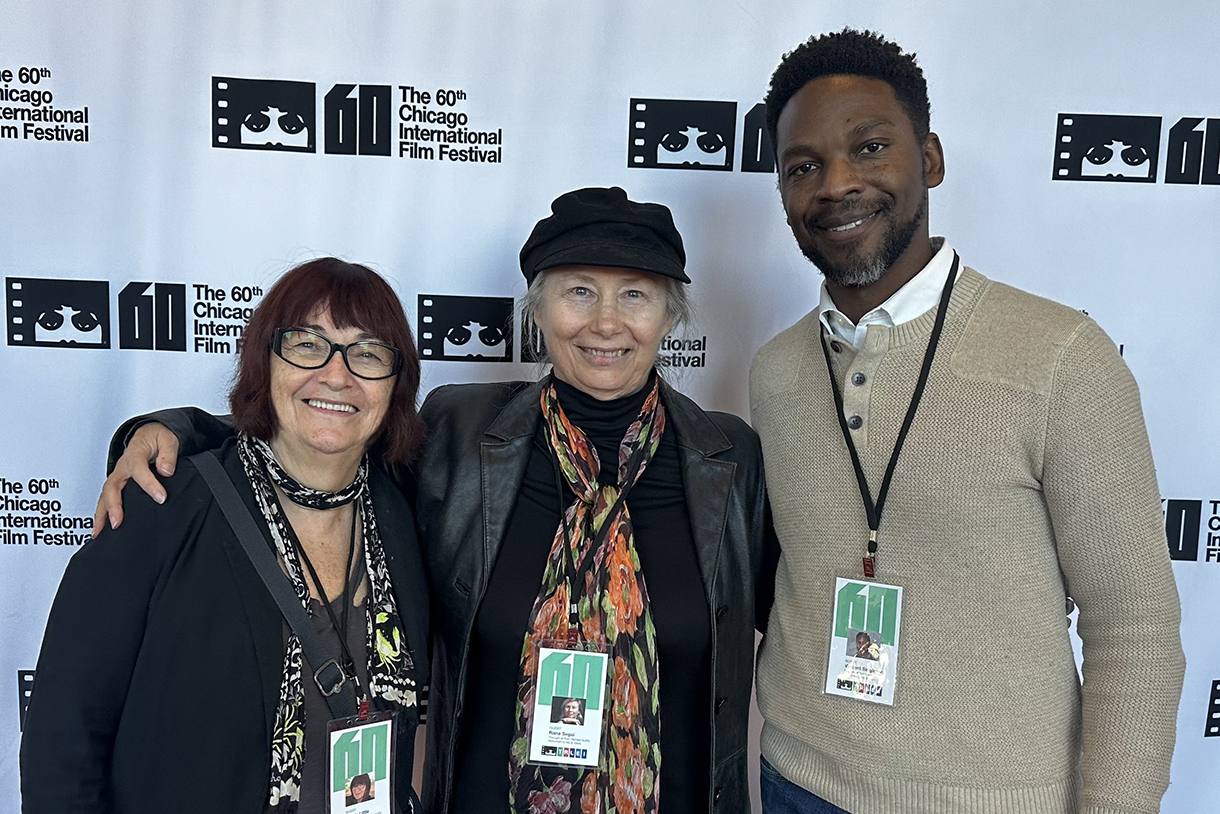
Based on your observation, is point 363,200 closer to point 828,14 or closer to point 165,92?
point 165,92

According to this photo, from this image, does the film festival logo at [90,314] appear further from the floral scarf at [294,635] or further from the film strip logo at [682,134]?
the film strip logo at [682,134]

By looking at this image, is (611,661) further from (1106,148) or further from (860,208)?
(1106,148)

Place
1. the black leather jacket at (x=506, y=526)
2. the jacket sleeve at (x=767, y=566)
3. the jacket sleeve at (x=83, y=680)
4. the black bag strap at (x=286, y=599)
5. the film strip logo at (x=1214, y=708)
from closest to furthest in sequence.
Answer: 1. the jacket sleeve at (x=83, y=680)
2. the black bag strap at (x=286, y=599)
3. the black leather jacket at (x=506, y=526)
4. the jacket sleeve at (x=767, y=566)
5. the film strip logo at (x=1214, y=708)

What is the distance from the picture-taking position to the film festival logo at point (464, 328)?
2291 mm

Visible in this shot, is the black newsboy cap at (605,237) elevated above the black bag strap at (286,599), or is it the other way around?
the black newsboy cap at (605,237)

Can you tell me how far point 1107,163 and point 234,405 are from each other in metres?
2.32

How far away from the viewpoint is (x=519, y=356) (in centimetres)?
232

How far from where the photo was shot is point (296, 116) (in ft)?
7.18

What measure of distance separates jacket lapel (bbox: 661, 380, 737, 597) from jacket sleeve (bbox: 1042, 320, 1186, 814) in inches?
24.0

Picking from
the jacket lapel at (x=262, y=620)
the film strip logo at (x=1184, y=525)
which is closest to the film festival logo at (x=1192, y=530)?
the film strip logo at (x=1184, y=525)

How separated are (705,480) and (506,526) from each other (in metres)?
0.42

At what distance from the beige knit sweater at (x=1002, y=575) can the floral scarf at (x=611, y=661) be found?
0.96ft

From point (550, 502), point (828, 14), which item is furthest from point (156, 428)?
point (828, 14)

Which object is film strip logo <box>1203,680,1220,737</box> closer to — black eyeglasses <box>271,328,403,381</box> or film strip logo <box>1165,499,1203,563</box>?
film strip logo <box>1165,499,1203,563</box>
